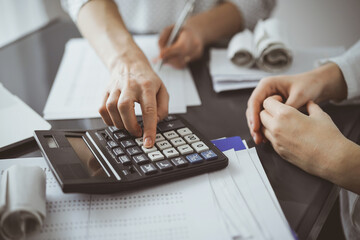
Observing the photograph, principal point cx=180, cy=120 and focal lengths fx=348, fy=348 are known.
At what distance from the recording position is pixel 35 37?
1.09 m

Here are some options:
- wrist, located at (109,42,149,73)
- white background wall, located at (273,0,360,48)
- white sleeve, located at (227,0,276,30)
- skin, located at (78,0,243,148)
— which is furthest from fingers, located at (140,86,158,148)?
white background wall, located at (273,0,360,48)

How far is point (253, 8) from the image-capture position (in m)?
1.14

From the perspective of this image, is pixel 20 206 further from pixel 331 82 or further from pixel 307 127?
pixel 331 82

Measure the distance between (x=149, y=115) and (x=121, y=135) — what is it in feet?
0.19

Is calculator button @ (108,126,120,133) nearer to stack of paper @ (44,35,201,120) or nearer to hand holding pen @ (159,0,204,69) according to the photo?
stack of paper @ (44,35,201,120)

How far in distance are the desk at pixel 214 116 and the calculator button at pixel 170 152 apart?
4.8 inches

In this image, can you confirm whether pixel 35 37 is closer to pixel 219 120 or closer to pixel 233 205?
pixel 219 120

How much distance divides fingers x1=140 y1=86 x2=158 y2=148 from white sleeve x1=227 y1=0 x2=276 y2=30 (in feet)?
2.13

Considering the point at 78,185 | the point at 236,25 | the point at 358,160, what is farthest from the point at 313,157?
the point at 236,25

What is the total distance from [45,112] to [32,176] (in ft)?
0.91

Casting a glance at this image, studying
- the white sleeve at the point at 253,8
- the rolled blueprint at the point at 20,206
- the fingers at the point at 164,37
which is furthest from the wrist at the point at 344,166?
the white sleeve at the point at 253,8

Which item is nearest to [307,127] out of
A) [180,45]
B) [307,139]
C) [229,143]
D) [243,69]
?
[307,139]

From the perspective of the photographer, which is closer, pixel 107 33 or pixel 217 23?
pixel 107 33

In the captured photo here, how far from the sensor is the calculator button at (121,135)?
0.59 metres
